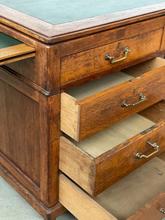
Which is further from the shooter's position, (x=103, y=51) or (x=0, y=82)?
(x=0, y=82)

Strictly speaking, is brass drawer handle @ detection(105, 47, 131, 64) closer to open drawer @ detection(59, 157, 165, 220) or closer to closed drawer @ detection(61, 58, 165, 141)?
closed drawer @ detection(61, 58, 165, 141)

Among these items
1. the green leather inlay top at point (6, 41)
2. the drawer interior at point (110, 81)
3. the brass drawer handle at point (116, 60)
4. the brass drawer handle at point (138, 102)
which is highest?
the green leather inlay top at point (6, 41)

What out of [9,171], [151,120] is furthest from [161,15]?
[9,171]

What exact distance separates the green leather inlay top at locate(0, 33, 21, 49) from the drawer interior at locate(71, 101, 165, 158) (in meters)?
0.32

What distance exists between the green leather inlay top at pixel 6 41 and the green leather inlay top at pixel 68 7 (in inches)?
3.3

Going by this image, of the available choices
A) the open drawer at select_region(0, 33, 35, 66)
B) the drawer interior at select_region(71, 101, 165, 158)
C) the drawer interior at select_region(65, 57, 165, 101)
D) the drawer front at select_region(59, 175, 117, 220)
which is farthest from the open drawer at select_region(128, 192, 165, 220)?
the open drawer at select_region(0, 33, 35, 66)

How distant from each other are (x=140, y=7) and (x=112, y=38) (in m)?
0.18

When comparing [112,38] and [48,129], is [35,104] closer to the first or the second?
[48,129]

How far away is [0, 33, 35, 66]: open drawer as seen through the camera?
776 millimetres

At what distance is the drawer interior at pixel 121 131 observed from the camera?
0.95 metres

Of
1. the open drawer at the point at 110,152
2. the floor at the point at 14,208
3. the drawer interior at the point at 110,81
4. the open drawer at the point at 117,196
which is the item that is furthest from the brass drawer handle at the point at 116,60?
the floor at the point at 14,208

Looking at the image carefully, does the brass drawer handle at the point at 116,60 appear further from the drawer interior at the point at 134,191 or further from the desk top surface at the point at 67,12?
the drawer interior at the point at 134,191

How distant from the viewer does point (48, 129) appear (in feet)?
3.02

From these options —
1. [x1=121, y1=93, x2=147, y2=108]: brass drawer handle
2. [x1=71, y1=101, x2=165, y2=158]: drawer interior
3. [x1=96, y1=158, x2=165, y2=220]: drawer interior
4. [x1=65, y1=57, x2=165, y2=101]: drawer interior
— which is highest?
[x1=65, y1=57, x2=165, y2=101]: drawer interior
